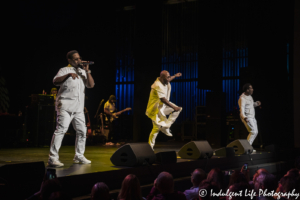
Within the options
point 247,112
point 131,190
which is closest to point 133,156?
point 131,190

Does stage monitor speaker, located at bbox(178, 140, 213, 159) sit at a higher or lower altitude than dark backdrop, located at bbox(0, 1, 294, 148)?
lower

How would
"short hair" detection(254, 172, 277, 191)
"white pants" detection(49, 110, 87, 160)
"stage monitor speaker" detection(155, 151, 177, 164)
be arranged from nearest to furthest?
"short hair" detection(254, 172, 277, 191)
"white pants" detection(49, 110, 87, 160)
"stage monitor speaker" detection(155, 151, 177, 164)

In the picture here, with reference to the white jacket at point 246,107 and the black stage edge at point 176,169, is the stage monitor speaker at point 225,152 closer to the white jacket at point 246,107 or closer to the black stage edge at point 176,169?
the black stage edge at point 176,169

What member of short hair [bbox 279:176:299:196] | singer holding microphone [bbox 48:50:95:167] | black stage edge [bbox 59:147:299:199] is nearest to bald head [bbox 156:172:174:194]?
short hair [bbox 279:176:299:196]

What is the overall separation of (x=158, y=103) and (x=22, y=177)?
369 cm

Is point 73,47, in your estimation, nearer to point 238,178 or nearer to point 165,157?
point 165,157

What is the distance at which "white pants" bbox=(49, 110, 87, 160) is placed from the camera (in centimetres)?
451

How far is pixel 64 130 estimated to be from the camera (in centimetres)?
460

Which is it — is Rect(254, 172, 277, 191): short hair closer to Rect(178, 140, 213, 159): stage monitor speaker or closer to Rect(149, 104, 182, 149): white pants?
Rect(178, 140, 213, 159): stage monitor speaker

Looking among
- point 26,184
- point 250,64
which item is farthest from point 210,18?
point 26,184

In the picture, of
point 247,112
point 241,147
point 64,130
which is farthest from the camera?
point 247,112

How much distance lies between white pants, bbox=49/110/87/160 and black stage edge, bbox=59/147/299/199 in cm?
84

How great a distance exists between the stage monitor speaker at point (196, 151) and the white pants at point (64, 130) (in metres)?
2.29

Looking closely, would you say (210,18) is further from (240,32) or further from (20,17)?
(20,17)
